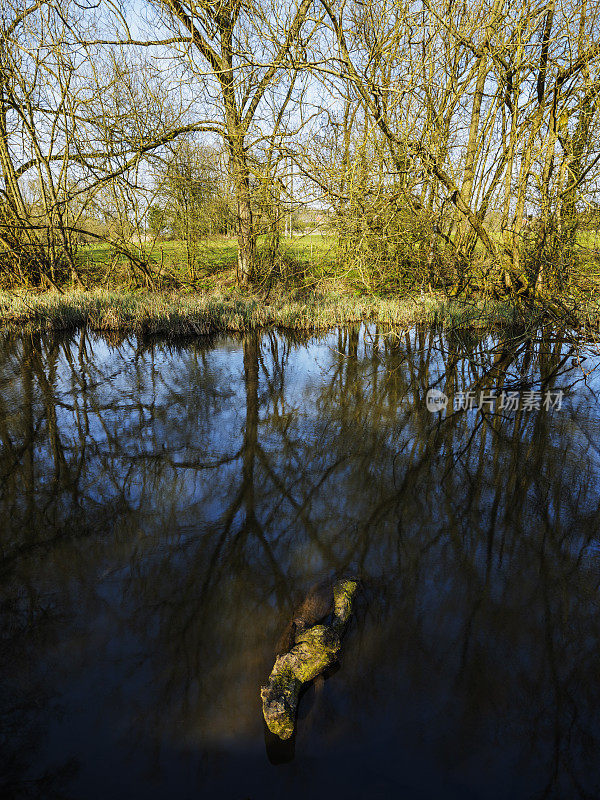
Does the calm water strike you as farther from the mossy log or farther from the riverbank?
the riverbank

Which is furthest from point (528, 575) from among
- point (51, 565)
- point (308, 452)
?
point (51, 565)

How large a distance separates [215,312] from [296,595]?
7.75m

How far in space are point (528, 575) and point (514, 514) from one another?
696mm

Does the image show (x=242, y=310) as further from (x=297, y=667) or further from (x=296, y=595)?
(x=297, y=667)

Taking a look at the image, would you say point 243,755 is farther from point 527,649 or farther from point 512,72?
point 512,72

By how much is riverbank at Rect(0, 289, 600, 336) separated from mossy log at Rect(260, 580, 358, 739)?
7126 mm

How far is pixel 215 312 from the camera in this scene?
31.6ft

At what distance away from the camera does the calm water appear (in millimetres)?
1808

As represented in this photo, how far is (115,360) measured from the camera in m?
7.55

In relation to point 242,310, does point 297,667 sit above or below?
below

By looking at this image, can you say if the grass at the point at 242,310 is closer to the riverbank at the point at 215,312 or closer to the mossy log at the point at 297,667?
the riverbank at the point at 215,312

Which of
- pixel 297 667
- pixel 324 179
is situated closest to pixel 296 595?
pixel 297 667

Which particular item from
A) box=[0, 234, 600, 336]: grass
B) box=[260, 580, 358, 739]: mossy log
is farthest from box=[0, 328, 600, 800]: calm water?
box=[0, 234, 600, 336]: grass

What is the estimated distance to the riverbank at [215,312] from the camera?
9.13 m
